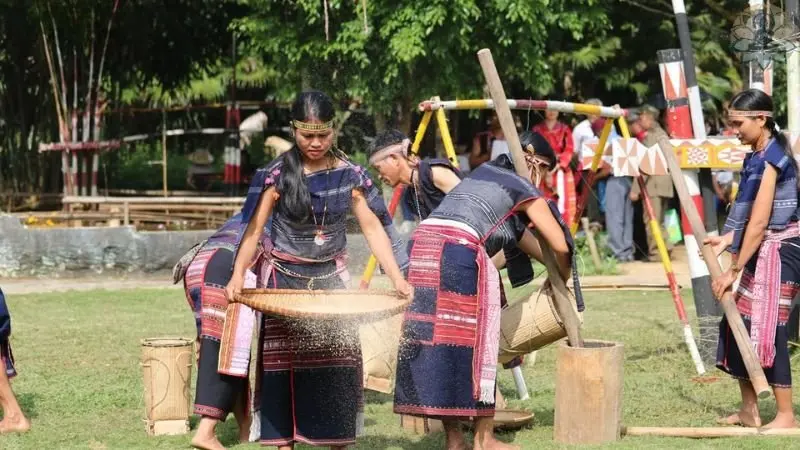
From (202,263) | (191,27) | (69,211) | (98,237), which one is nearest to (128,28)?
(191,27)

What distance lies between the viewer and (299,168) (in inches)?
235

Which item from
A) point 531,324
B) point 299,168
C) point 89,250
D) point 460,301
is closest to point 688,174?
point 531,324

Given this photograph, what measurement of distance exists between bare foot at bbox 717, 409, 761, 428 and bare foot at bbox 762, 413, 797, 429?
0.40 feet

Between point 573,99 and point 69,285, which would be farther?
point 573,99

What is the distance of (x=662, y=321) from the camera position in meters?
10.8

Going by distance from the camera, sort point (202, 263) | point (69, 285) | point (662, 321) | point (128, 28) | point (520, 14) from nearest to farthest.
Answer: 1. point (202, 263)
2. point (662, 321)
3. point (69, 285)
4. point (520, 14)
5. point (128, 28)

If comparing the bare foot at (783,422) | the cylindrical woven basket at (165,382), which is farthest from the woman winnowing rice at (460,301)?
the bare foot at (783,422)

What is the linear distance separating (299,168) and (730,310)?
230cm

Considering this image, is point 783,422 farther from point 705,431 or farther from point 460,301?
point 460,301

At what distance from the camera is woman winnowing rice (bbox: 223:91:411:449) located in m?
5.98

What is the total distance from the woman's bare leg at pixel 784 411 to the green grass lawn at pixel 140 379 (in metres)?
0.25

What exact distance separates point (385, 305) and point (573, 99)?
14.8 meters

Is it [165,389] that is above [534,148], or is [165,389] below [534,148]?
below

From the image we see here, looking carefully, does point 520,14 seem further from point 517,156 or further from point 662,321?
point 517,156
